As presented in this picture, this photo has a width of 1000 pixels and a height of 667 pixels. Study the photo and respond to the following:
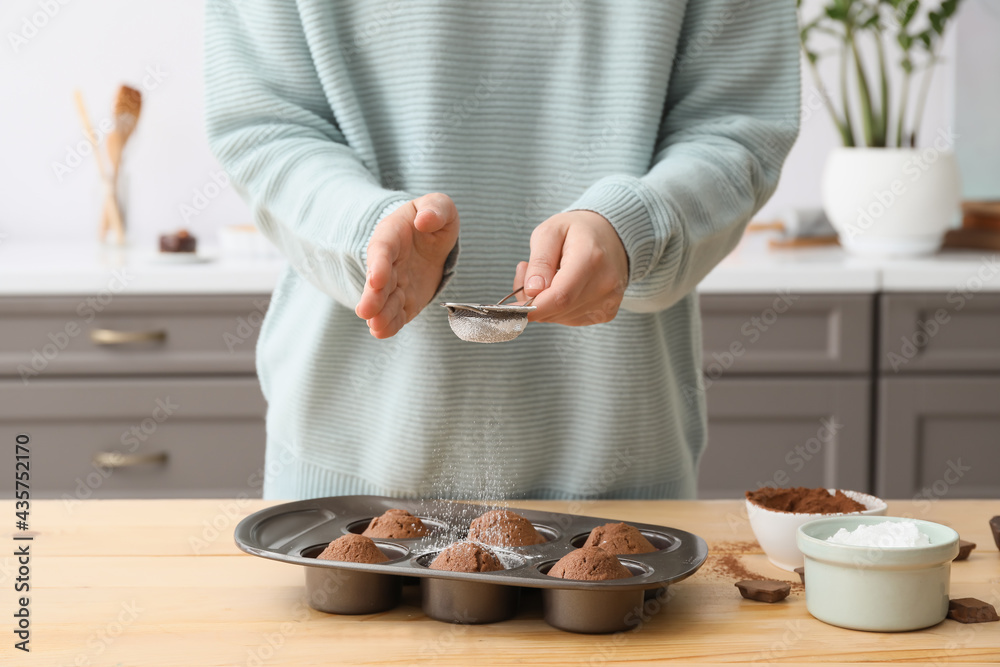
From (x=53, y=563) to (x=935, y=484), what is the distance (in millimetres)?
1723

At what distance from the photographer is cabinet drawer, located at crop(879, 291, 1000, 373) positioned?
1927 millimetres

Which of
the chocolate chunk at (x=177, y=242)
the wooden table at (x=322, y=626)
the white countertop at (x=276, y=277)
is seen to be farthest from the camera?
the chocolate chunk at (x=177, y=242)

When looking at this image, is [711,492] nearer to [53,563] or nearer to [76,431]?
[76,431]

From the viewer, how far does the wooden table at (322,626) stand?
0.65 metres

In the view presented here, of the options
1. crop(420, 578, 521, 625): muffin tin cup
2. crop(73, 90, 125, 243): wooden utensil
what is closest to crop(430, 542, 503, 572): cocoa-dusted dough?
crop(420, 578, 521, 625): muffin tin cup

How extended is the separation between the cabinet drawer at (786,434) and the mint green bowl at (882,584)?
126 cm

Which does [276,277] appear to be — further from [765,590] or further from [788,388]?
[765,590]

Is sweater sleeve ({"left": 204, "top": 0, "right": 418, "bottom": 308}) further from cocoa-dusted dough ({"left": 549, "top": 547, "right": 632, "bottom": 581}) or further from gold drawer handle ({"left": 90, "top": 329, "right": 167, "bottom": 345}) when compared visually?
gold drawer handle ({"left": 90, "top": 329, "right": 167, "bottom": 345})

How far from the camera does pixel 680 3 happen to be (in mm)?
990

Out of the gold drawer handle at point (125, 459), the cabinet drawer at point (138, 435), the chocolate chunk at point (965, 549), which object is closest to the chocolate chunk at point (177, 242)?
the cabinet drawer at point (138, 435)

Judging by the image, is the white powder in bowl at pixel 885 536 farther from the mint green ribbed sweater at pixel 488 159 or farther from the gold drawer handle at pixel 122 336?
the gold drawer handle at pixel 122 336

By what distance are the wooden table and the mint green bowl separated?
0.01m

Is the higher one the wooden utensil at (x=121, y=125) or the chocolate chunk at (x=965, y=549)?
the wooden utensil at (x=121, y=125)

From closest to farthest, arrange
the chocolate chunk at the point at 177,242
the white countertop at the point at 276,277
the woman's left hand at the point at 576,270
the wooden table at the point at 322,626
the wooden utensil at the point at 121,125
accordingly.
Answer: the wooden table at the point at 322,626 < the woman's left hand at the point at 576,270 < the white countertop at the point at 276,277 < the chocolate chunk at the point at 177,242 < the wooden utensil at the point at 121,125
